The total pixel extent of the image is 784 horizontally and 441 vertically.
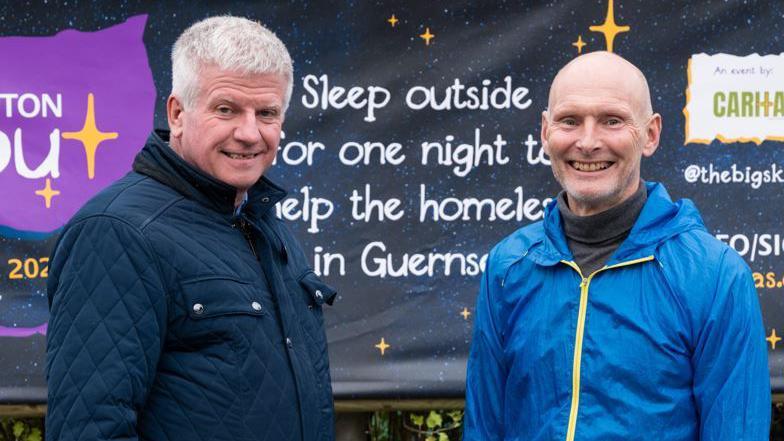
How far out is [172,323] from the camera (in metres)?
2.24

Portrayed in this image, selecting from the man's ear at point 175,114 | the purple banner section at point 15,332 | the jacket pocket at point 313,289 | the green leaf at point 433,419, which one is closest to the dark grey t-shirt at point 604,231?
the jacket pocket at point 313,289

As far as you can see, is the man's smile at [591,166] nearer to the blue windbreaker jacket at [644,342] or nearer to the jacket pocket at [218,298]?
the blue windbreaker jacket at [644,342]

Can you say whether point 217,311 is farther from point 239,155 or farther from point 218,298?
point 239,155

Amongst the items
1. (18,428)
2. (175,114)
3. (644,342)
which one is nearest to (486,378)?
(644,342)

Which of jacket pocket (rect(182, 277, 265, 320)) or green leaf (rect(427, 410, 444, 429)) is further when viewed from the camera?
green leaf (rect(427, 410, 444, 429))

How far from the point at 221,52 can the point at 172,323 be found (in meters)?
0.58

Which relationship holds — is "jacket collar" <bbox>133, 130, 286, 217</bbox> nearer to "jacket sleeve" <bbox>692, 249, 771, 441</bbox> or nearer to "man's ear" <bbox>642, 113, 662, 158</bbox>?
"man's ear" <bbox>642, 113, 662, 158</bbox>

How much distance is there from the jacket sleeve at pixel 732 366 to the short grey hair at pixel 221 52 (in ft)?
3.64

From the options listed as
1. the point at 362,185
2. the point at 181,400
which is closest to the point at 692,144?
the point at 362,185

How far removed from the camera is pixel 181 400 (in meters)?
2.24

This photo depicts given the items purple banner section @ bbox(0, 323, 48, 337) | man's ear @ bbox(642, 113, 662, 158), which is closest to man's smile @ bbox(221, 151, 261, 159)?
man's ear @ bbox(642, 113, 662, 158)

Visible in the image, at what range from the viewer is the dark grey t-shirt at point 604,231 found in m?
2.55

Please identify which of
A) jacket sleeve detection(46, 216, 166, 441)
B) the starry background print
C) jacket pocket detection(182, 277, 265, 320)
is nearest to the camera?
jacket sleeve detection(46, 216, 166, 441)

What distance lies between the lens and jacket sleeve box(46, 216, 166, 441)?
6.97ft
